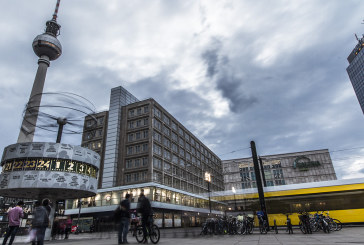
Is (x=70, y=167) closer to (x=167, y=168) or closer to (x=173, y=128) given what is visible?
(x=167, y=168)

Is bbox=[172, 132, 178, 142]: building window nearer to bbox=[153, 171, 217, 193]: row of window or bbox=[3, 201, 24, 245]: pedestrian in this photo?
bbox=[153, 171, 217, 193]: row of window

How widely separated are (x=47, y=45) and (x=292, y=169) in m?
95.8

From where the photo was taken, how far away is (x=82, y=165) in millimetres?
23812

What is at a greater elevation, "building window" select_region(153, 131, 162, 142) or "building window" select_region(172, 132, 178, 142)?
"building window" select_region(172, 132, 178, 142)

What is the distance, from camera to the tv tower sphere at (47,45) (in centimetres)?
7350

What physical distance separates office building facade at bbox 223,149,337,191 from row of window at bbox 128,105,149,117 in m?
46.1

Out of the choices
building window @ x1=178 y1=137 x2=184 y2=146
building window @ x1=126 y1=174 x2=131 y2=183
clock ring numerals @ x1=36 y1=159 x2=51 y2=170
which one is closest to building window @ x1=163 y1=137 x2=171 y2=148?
building window @ x1=178 y1=137 x2=184 y2=146

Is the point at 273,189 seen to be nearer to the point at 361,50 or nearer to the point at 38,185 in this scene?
the point at 38,185

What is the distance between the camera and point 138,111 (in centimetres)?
5341

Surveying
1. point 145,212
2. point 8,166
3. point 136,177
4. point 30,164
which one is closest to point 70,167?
point 30,164

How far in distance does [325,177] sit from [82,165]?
84.9 m

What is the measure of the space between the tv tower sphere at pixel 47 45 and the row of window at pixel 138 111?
1687 inches

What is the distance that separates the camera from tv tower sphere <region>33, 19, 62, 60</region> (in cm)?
7350

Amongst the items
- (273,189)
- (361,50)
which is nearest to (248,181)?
(273,189)
